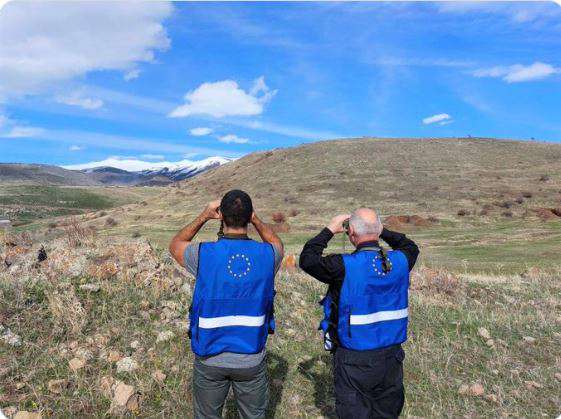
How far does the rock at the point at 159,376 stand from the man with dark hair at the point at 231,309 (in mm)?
1717

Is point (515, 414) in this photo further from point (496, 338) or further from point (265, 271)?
point (265, 271)

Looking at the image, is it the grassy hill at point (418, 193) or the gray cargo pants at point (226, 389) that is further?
the grassy hill at point (418, 193)

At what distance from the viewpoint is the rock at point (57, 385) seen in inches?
202

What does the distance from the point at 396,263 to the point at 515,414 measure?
9.37ft

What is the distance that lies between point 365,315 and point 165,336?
349cm

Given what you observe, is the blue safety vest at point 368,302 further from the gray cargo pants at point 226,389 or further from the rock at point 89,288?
the rock at point 89,288

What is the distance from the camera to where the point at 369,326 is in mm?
3787

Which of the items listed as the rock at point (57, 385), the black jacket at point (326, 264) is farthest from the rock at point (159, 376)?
the black jacket at point (326, 264)

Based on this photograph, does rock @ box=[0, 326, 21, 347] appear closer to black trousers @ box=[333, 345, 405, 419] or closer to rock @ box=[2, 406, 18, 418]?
rock @ box=[2, 406, 18, 418]

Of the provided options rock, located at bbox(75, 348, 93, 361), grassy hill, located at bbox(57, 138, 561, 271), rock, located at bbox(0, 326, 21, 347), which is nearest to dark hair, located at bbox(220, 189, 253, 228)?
rock, located at bbox(75, 348, 93, 361)

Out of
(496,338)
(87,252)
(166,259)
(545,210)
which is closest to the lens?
(496,338)

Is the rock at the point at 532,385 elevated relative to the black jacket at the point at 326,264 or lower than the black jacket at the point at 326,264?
lower

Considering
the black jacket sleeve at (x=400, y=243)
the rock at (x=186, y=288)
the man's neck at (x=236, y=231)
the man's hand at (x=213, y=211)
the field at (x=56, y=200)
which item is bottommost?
the rock at (x=186, y=288)

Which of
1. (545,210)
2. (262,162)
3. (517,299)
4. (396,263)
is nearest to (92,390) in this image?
(396,263)
